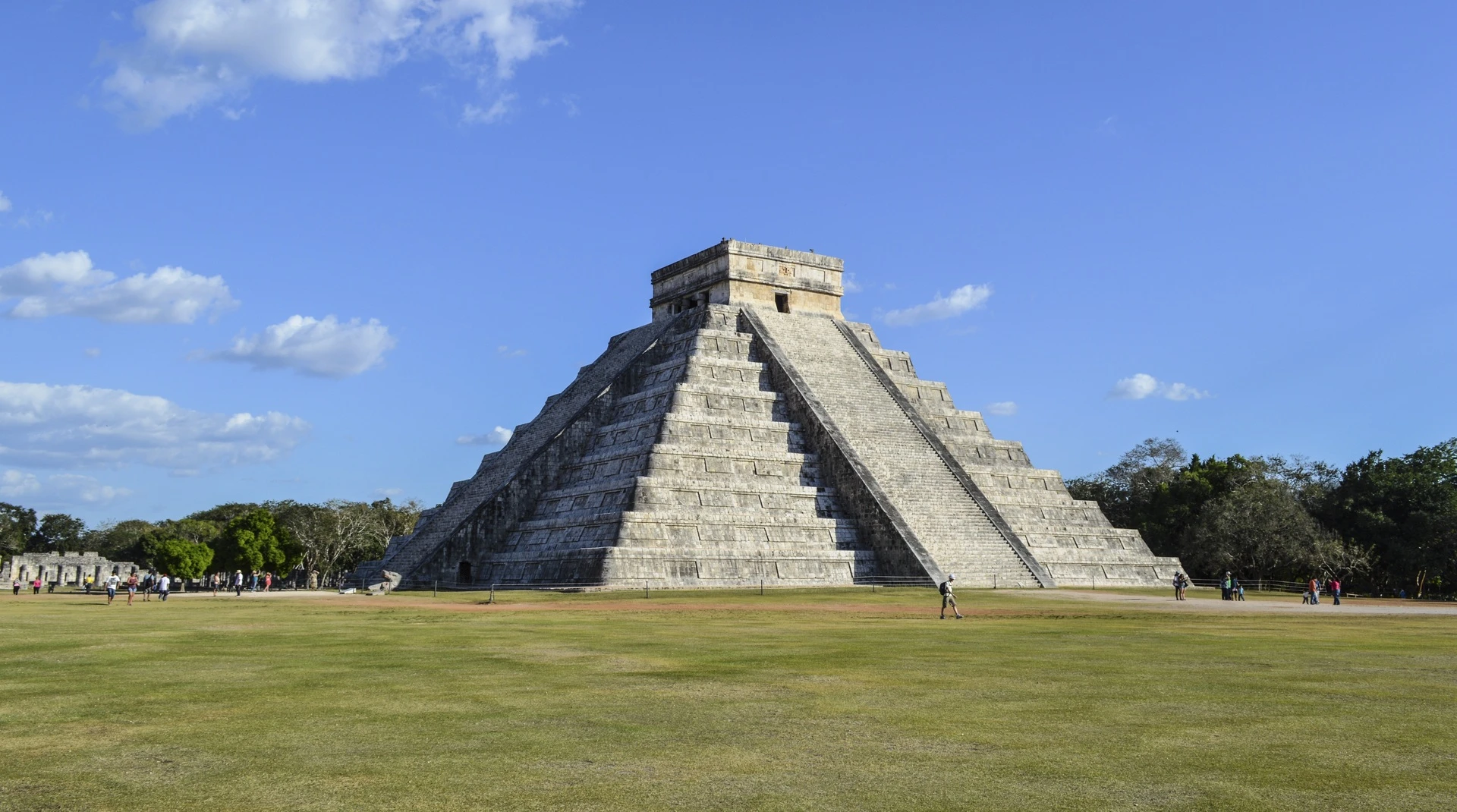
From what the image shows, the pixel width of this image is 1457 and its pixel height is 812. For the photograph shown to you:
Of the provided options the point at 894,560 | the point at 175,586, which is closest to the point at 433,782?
the point at 894,560

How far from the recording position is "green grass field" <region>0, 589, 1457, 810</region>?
755 cm

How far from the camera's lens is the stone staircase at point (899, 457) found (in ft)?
130

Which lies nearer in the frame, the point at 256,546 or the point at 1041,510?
the point at 1041,510

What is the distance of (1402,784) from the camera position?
25.1ft

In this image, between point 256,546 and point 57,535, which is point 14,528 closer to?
point 57,535

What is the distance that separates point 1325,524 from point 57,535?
97632 mm

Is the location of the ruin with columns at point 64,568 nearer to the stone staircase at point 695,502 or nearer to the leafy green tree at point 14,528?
the leafy green tree at point 14,528

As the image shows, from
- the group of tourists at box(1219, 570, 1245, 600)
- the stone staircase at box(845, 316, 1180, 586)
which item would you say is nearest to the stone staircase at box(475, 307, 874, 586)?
the stone staircase at box(845, 316, 1180, 586)

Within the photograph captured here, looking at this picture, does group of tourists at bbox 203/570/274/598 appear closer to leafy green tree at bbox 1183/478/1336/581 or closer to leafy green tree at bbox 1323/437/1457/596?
leafy green tree at bbox 1183/478/1336/581

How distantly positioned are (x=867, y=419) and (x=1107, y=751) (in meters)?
37.6

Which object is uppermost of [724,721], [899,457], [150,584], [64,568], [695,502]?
[899,457]

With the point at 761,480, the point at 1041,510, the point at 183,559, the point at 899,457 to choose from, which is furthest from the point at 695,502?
the point at 183,559

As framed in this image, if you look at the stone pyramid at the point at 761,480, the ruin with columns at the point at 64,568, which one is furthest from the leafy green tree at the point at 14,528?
the stone pyramid at the point at 761,480

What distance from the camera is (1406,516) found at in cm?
5681
